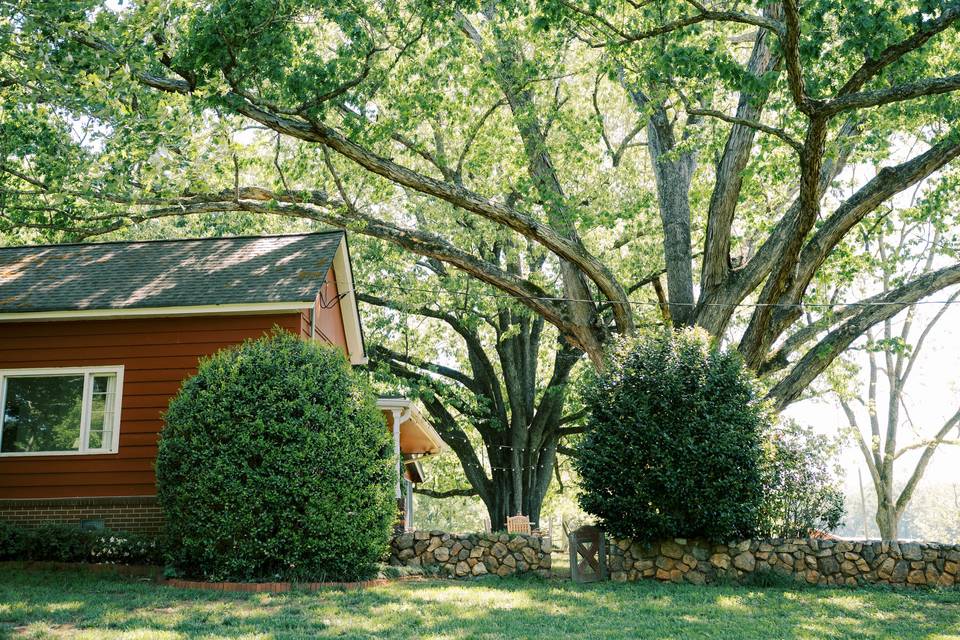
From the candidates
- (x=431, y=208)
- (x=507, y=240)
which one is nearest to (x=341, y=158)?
(x=431, y=208)

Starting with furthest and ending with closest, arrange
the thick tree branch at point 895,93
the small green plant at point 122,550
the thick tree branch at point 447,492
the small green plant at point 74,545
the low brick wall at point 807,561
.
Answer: the thick tree branch at point 447,492, the low brick wall at point 807,561, the small green plant at point 122,550, the small green plant at point 74,545, the thick tree branch at point 895,93

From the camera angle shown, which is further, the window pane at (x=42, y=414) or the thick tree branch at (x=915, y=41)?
the window pane at (x=42, y=414)

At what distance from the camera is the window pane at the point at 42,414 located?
13.0 meters

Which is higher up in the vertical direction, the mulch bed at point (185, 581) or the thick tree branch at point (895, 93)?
the thick tree branch at point (895, 93)

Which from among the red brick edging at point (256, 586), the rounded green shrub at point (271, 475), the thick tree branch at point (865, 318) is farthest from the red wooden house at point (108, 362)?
the thick tree branch at point (865, 318)

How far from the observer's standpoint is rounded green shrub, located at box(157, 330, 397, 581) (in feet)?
33.5

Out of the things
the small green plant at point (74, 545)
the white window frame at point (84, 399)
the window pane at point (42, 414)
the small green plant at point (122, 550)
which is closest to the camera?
the small green plant at point (74, 545)

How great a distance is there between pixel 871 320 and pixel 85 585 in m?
13.2

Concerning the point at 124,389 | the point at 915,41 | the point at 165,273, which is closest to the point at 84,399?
the point at 124,389

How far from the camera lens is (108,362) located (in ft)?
43.0

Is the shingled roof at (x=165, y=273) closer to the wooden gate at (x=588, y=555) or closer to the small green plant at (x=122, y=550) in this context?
the small green plant at (x=122, y=550)

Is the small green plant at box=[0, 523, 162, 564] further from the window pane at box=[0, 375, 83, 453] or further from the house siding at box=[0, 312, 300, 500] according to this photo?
the window pane at box=[0, 375, 83, 453]

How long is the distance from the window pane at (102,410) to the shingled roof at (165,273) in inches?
50.3

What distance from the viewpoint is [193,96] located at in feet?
38.9
